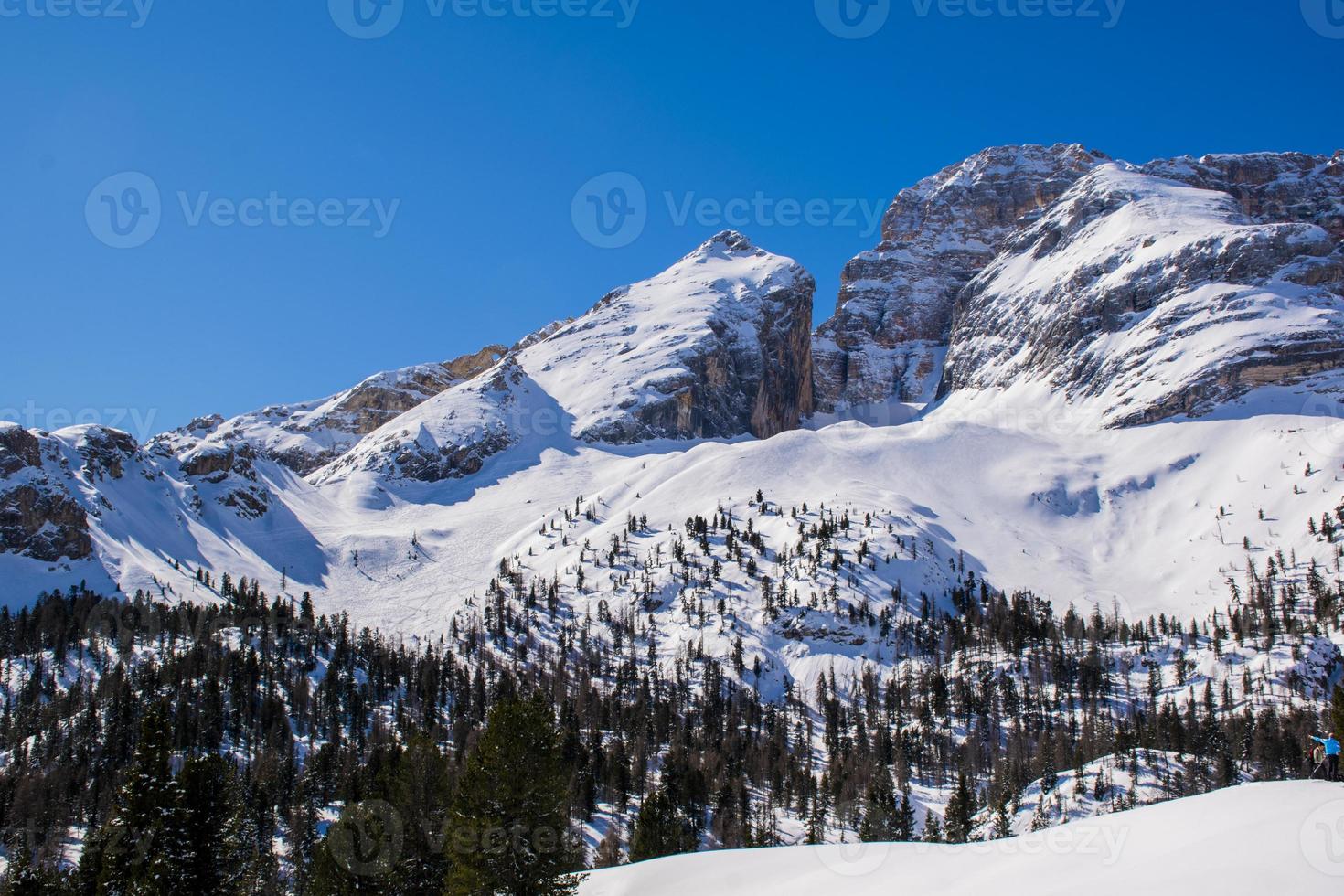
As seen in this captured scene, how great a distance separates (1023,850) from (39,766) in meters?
135

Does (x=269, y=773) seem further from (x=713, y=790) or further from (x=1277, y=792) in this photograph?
(x=1277, y=792)

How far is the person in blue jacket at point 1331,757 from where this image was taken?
1032 inches

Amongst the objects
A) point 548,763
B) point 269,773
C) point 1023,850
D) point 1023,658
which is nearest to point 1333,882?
point 1023,850

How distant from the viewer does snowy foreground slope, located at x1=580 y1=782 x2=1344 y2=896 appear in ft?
56.7

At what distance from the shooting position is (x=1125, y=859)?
64.3ft

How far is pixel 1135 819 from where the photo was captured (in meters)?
22.8

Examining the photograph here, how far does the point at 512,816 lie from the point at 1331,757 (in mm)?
25214

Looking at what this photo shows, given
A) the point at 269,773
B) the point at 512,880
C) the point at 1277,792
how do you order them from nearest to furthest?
the point at 1277,792 → the point at 512,880 → the point at 269,773

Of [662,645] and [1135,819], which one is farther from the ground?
[662,645]

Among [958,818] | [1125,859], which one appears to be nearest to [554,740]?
[1125,859]
